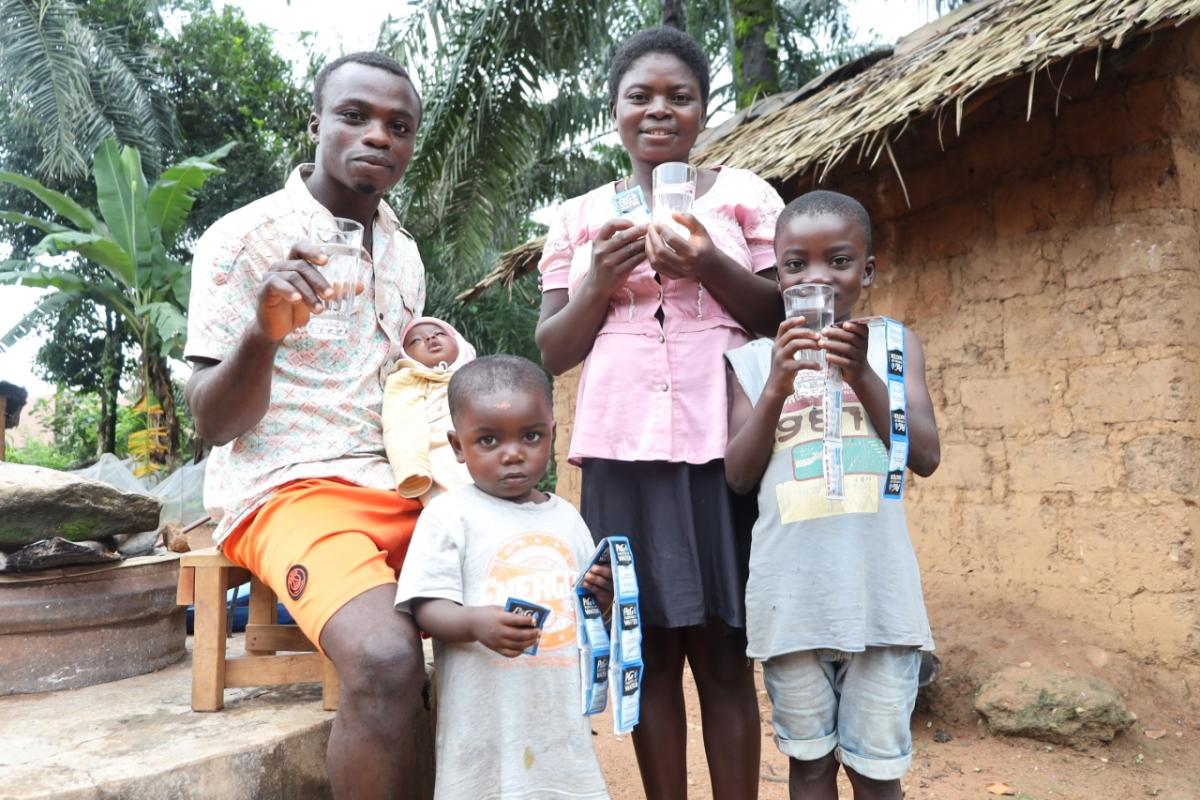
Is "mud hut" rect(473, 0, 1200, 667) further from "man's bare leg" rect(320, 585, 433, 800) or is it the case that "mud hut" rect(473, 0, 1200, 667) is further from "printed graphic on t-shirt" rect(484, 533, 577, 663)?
"man's bare leg" rect(320, 585, 433, 800)

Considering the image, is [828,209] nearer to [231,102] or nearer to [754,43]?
[754,43]

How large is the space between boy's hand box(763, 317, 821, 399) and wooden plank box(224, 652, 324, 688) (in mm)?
1243

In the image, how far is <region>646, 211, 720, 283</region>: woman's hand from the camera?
1.91m

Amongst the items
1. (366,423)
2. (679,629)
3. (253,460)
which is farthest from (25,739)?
(679,629)

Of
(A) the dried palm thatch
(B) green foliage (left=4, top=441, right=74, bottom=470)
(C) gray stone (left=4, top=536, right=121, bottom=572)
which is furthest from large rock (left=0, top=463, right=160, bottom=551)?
(B) green foliage (left=4, top=441, right=74, bottom=470)

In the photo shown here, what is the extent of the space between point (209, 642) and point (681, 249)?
135 cm

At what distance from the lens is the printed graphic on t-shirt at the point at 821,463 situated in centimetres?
196

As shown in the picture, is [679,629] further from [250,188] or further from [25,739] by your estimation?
[250,188]

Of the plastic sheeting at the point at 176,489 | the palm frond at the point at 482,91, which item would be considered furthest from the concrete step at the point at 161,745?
the palm frond at the point at 482,91

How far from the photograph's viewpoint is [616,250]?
6.46 feet

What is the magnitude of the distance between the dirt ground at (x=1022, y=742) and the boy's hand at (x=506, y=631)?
7.14ft

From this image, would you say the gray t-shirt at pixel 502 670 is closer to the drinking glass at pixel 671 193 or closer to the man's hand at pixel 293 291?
the man's hand at pixel 293 291

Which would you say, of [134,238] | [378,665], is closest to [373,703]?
[378,665]

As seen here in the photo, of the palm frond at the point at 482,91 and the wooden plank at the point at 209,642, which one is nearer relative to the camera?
the wooden plank at the point at 209,642
